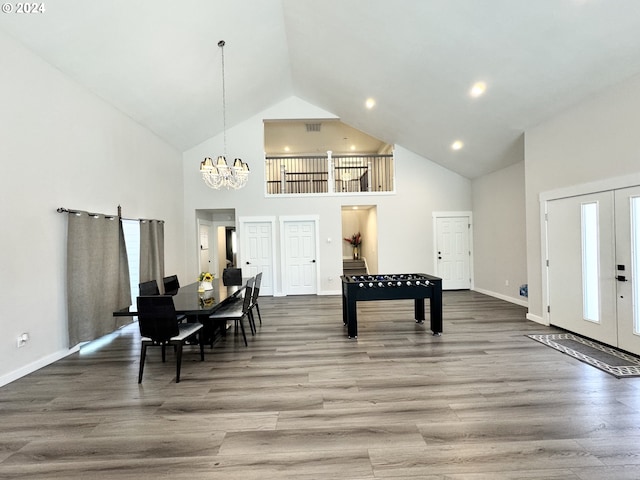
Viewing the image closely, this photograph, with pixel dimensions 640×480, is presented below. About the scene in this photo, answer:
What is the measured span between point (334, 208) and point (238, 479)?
6597 millimetres

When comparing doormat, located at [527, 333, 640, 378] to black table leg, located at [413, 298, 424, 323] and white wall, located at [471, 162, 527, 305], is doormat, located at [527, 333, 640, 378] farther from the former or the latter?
white wall, located at [471, 162, 527, 305]

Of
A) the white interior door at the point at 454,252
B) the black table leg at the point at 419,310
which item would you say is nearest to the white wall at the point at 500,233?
the white interior door at the point at 454,252

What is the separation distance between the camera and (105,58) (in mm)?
4020

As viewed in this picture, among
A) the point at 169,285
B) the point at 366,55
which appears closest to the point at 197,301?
the point at 169,285

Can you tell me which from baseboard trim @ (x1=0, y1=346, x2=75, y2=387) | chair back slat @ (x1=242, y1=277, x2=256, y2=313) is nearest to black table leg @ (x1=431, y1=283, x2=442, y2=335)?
chair back slat @ (x1=242, y1=277, x2=256, y2=313)

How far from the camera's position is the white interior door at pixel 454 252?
8133 mm

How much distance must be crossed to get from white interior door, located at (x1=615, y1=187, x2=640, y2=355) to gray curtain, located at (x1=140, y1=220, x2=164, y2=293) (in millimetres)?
6761

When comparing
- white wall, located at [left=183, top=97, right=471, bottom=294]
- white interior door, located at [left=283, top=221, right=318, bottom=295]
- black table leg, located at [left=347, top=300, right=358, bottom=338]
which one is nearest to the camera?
black table leg, located at [left=347, top=300, right=358, bottom=338]

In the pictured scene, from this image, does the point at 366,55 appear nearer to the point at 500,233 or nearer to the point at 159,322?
the point at 500,233

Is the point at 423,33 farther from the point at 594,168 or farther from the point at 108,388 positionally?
the point at 108,388

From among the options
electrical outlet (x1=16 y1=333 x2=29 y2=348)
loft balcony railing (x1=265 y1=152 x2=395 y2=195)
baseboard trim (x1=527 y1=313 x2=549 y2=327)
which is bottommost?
baseboard trim (x1=527 y1=313 x2=549 y2=327)

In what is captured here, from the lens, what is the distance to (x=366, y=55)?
4988 millimetres

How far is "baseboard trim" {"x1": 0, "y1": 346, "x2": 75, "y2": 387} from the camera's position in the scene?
3.17m

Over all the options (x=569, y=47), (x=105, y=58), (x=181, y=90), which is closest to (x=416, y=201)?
(x=569, y=47)
